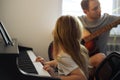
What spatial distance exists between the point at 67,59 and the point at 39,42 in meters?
1.62

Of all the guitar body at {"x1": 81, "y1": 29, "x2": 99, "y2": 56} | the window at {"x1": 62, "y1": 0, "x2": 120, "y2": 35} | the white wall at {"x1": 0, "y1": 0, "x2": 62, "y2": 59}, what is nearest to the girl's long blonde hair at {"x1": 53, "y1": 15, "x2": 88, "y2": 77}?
the guitar body at {"x1": 81, "y1": 29, "x2": 99, "y2": 56}

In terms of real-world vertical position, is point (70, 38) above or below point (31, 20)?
above

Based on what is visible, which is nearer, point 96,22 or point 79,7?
point 96,22

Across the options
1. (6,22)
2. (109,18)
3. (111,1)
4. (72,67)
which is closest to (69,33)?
(72,67)

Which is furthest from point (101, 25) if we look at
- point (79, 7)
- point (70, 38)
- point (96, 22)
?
point (70, 38)

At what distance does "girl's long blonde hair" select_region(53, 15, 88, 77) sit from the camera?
1637mm

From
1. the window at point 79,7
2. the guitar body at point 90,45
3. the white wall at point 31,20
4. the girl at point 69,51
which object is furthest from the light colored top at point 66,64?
the window at point 79,7

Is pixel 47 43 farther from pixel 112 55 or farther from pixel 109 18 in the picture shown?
pixel 112 55

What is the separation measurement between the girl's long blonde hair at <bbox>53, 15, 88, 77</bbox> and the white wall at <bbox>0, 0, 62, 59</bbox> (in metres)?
1.52

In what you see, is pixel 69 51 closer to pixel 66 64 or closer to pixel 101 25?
pixel 66 64

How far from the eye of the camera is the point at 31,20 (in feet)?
10.3

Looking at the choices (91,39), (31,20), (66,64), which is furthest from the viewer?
(31,20)

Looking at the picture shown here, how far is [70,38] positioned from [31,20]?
5.18 feet

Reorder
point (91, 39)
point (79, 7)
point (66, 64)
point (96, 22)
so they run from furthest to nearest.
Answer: point (79, 7) < point (96, 22) < point (91, 39) < point (66, 64)
